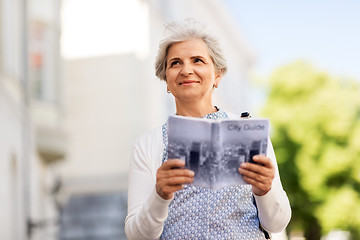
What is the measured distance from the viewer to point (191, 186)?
7.79 feet

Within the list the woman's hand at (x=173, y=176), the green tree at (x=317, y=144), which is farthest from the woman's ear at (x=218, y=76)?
the green tree at (x=317, y=144)

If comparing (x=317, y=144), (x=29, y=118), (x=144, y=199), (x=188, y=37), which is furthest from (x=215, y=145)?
(x=317, y=144)

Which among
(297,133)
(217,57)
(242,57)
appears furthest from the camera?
(242,57)

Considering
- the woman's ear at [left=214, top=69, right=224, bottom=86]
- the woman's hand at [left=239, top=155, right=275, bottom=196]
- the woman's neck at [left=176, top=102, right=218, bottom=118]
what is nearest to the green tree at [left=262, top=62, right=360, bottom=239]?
the woman's ear at [left=214, top=69, right=224, bottom=86]

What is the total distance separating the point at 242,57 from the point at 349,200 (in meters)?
14.6

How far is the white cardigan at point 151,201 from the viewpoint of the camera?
2199mm

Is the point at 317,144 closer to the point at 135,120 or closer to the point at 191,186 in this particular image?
the point at 135,120

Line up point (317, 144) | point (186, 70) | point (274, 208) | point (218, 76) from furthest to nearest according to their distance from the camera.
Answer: point (317, 144), point (218, 76), point (186, 70), point (274, 208)

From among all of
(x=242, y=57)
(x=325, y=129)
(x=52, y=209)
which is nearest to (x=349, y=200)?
(x=325, y=129)

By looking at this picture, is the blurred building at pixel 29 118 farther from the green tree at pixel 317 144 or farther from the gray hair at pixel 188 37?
the green tree at pixel 317 144

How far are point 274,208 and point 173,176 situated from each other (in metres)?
0.42

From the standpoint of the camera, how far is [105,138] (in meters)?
18.1

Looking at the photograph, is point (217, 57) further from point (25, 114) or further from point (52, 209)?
point (52, 209)

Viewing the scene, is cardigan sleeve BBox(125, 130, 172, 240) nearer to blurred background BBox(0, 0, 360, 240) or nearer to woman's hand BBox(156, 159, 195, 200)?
woman's hand BBox(156, 159, 195, 200)
